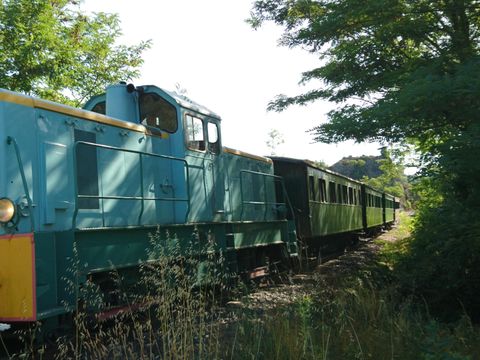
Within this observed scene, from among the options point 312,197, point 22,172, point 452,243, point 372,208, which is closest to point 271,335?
point 22,172

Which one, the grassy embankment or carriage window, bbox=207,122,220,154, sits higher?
carriage window, bbox=207,122,220,154

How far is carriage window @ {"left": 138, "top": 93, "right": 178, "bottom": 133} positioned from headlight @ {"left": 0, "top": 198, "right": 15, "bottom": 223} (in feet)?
9.85

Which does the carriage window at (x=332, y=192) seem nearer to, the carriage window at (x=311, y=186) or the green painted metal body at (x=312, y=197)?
the green painted metal body at (x=312, y=197)

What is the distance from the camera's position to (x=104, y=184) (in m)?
6.19

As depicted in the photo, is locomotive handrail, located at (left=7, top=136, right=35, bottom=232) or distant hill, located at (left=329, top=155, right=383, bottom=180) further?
distant hill, located at (left=329, top=155, right=383, bottom=180)

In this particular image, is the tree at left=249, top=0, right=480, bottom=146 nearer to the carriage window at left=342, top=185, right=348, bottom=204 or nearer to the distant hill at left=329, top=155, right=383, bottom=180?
the carriage window at left=342, top=185, right=348, bottom=204

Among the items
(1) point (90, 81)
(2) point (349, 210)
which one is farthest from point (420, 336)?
(2) point (349, 210)

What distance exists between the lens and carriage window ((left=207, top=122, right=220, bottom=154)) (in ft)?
27.6

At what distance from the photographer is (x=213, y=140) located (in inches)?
336

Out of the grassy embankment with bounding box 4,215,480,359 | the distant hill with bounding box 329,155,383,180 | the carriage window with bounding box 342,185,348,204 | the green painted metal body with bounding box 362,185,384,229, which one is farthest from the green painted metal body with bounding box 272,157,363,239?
the distant hill with bounding box 329,155,383,180

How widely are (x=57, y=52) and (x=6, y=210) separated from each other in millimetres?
6779

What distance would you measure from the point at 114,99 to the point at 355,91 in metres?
4.78

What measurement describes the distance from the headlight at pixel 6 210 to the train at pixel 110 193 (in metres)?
0.01

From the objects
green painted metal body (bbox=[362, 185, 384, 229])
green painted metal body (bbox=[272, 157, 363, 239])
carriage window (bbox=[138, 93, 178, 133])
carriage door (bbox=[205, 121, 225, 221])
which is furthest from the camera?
green painted metal body (bbox=[362, 185, 384, 229])
